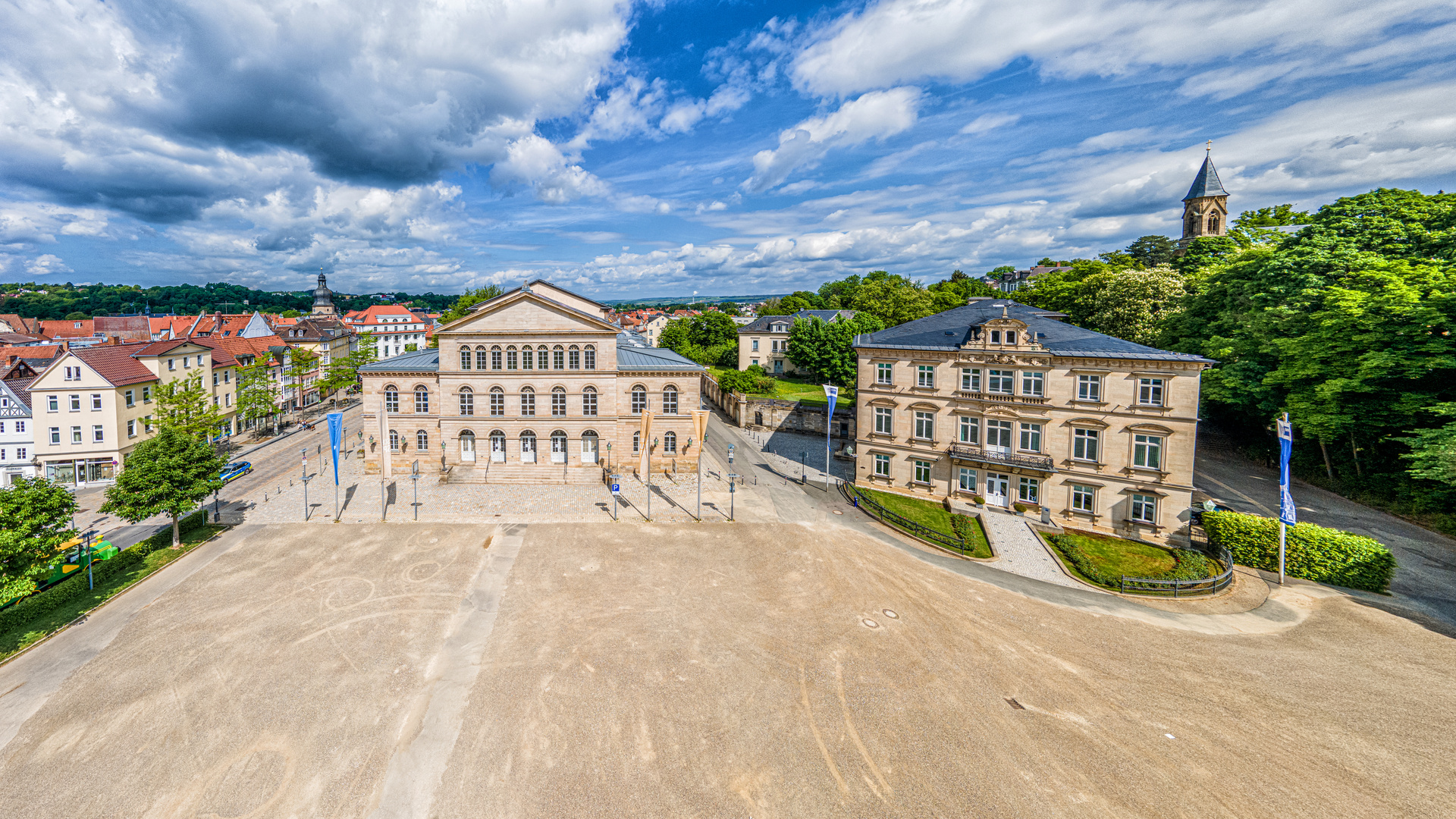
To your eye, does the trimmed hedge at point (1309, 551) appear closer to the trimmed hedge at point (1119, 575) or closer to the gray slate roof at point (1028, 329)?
the trimmed hedge at point (1119, 575)

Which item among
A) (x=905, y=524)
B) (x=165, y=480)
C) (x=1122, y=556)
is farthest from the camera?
(x=905, y=524)

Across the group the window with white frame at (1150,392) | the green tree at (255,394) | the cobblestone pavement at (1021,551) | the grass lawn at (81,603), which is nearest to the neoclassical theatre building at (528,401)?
the grass lawn at (81,603)

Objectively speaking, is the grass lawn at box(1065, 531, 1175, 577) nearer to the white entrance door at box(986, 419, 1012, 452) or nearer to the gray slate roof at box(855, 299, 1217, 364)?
the white entrance door at box(986, 419, 1012, 452)

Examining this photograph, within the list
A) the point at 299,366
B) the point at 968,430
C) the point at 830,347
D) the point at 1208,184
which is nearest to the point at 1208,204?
the point at 1208,184

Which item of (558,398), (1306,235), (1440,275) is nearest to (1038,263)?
(1306,235)

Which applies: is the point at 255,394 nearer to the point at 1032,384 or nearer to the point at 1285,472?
the point at 1032,384

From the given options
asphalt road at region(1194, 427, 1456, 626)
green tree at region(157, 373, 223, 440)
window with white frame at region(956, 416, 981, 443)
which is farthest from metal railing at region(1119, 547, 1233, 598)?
green tree at region(157, 373, 223, 440)
